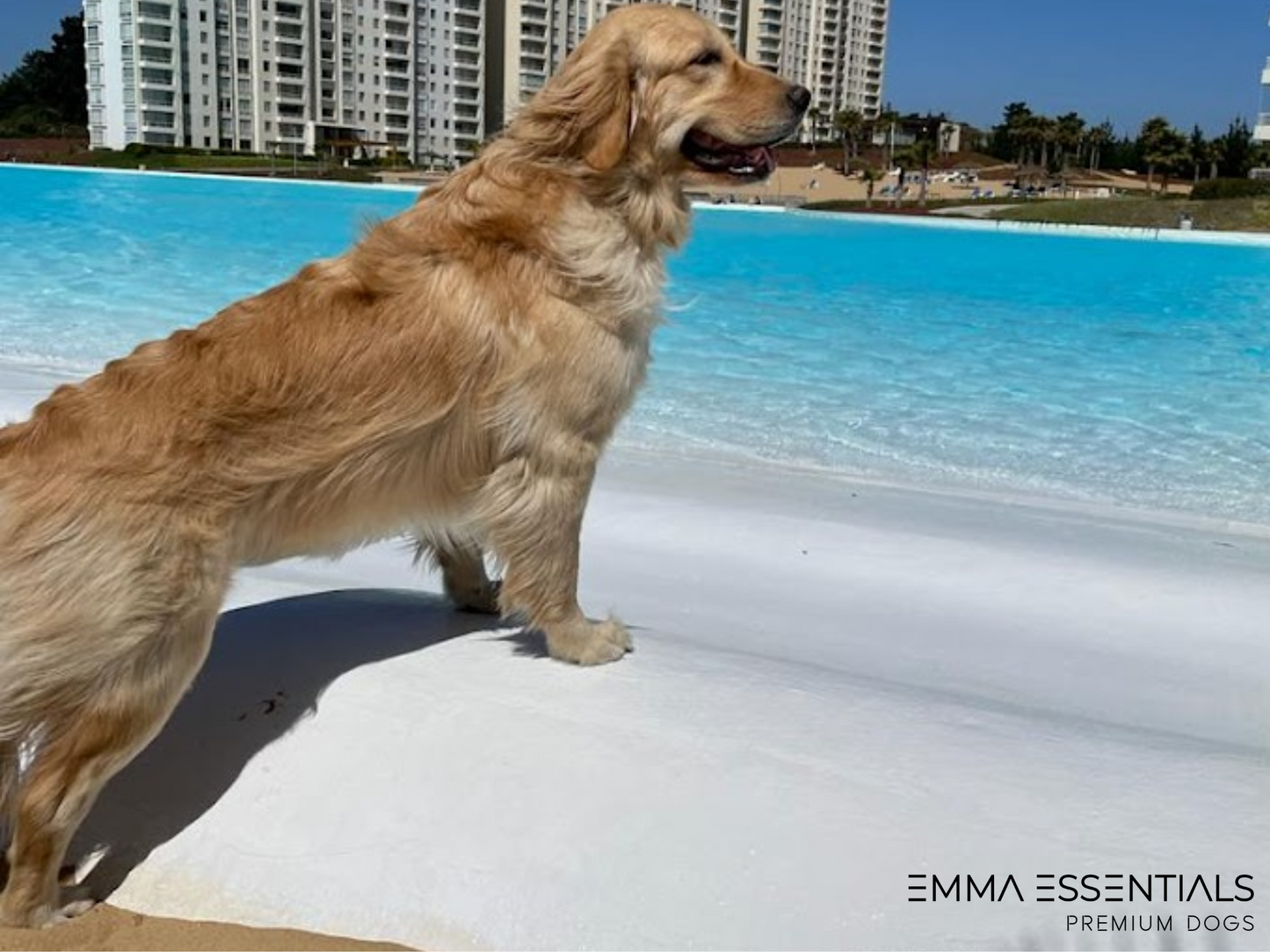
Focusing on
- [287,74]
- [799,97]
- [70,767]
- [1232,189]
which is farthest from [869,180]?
[70,767]

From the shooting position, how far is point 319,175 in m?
68.6

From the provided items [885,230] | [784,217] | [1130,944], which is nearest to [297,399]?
[1130,944]

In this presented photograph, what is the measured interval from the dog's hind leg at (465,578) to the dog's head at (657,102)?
3.77ft

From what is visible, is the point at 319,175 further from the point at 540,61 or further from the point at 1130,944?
the point at 1130,944

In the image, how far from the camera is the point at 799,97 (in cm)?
314

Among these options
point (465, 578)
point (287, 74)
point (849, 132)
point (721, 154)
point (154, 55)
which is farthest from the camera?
point (849, 132)

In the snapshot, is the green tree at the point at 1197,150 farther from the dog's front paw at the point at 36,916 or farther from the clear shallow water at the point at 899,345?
the dog's front paw at the point at 36,916

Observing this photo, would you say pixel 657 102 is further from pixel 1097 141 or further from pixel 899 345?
pixel 1097 141

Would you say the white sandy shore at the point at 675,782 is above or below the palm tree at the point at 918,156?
below

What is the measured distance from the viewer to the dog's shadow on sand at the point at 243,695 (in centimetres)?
248

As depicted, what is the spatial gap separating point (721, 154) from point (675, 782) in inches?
66.7

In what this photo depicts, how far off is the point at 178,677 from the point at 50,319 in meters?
11.5

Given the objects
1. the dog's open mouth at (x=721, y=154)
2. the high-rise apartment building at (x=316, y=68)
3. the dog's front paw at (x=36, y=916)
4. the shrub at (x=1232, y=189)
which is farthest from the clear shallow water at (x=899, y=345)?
the high-rise apartment building at (x=316, y=68)

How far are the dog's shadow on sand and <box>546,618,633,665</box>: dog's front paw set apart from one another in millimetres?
145
